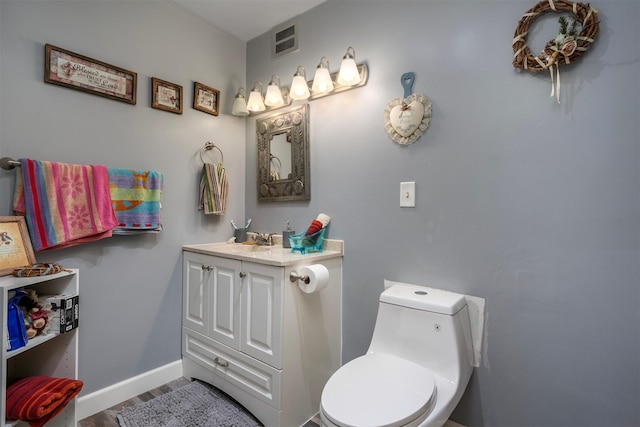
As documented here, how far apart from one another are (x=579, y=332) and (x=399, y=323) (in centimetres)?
67

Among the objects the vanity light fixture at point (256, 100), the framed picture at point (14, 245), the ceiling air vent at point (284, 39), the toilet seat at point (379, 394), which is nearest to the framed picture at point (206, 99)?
the vanity light fixture at point (256, 100)

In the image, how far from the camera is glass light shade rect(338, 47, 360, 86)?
1.65 meters

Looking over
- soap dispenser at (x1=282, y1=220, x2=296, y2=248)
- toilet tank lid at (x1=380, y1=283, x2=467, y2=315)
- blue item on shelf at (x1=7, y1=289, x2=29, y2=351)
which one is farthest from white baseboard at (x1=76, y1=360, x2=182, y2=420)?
toilet tank lid at (x1=380, y1=283, x2=467, y2=315)

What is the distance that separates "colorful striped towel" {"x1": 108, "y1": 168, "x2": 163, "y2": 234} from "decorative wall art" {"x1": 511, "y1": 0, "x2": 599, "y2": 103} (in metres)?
1.92

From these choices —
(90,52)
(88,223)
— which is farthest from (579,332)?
(90,52)

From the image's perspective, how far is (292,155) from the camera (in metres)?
1.99

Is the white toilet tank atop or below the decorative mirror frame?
below

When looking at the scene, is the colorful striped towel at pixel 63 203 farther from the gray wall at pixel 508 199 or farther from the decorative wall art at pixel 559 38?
the decorative wall art at pixel 559 38

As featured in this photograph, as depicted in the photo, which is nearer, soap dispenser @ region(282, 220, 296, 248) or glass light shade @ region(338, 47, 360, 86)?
glass light shade @ region(338, 47, 360, 86)

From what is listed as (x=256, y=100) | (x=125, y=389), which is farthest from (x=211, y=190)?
(x=125, y=389)

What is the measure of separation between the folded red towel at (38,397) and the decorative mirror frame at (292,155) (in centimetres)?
140

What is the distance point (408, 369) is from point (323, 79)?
61.0 inches

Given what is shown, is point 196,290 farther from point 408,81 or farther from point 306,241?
point 408,81

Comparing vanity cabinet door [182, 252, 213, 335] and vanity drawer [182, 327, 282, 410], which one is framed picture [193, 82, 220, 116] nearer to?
vanity cabinet door [182, 252, 213, 335]
